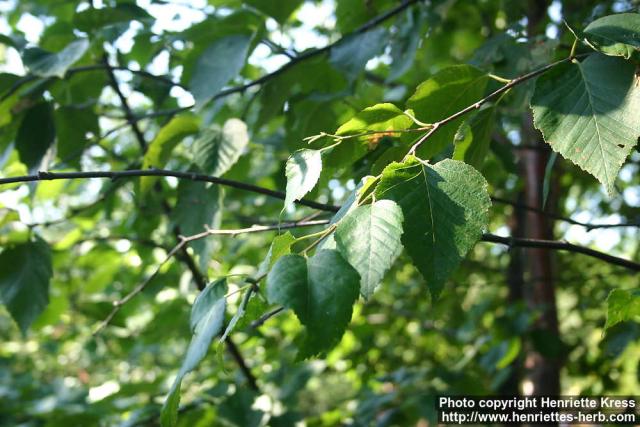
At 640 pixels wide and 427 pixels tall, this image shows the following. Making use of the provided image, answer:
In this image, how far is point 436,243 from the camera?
529 mm

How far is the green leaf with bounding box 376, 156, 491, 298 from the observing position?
527 millimetres

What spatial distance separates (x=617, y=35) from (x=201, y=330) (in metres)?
0.51

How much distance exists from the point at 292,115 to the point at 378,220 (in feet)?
2.72

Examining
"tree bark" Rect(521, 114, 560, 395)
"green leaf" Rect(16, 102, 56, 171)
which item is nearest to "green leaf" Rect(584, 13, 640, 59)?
"green leaf" Rect(16, 102, 56, 171)

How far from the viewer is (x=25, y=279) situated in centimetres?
110

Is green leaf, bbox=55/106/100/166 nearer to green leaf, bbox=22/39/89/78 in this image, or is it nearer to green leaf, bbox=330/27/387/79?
green leaf, bbox=22/39/89/78

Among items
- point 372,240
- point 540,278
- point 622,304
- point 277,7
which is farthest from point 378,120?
point 540,278

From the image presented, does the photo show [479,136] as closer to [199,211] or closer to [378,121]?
[378,121]

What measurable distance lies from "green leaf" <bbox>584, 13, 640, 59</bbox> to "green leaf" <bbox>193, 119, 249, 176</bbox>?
0.61 metres

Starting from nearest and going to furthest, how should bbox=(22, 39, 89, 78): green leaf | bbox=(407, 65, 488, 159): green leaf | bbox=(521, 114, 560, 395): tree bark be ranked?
bbox=(407, 65, 488, 159): green leaf, bbox=(22, 39, 89, 78): green leaf, bbox=(521, 114, 560, 395): tree bark

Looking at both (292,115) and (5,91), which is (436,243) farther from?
(5,91)

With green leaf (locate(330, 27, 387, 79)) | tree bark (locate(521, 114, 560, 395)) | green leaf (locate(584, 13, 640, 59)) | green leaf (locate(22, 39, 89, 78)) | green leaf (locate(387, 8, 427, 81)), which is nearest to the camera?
green leaf (locate(584, 13, 640, 59))

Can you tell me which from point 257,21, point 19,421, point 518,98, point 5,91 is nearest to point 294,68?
point 257,21

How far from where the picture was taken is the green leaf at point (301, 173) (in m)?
0.58
